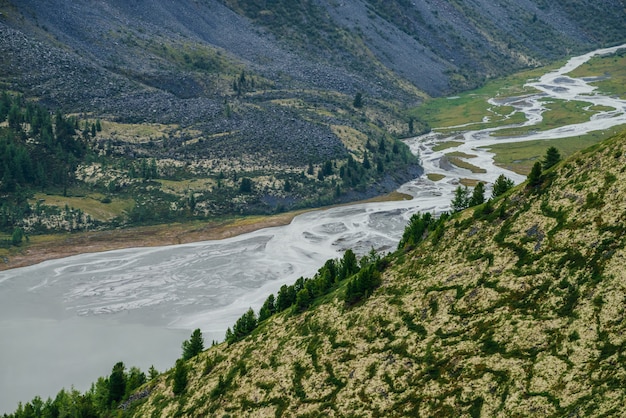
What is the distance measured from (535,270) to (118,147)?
146353 millimetres

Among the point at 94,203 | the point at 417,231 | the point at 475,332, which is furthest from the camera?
the point at 94,203

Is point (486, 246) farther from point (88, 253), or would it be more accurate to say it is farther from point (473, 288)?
point (88, 253)

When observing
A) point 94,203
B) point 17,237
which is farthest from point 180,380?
point 94,203

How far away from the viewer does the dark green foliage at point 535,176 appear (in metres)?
66.9

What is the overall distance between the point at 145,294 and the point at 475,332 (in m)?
78.5

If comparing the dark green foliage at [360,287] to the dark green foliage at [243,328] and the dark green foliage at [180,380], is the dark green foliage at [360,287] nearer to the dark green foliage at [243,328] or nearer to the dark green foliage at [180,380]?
the dark green foliage at [243,328]

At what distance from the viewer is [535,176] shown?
67438mm

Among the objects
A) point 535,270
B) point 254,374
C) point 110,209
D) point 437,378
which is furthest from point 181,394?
point 110,209

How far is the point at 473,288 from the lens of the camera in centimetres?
6112

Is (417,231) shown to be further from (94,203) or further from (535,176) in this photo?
(94,203)

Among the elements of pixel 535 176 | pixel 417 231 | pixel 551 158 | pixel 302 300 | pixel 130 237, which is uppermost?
pixel 551 158

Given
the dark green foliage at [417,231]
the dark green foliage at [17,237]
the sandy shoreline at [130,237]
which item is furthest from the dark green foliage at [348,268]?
the dark green foliage at [17,237]

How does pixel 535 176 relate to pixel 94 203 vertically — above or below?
above

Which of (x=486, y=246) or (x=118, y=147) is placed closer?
(x=486, y=246)
